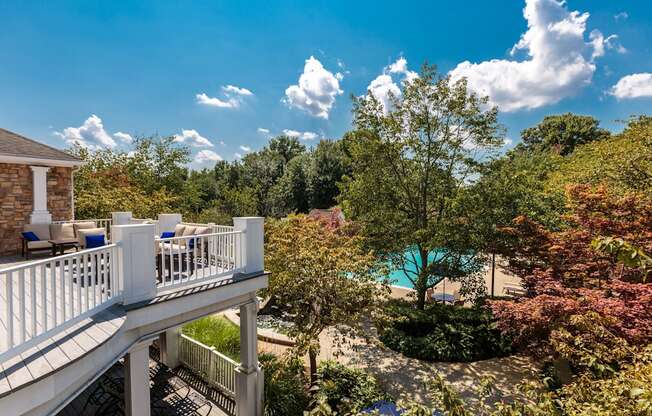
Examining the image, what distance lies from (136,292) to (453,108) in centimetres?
1047

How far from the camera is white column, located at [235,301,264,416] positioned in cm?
597

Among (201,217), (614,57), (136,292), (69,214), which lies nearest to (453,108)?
(614,57)

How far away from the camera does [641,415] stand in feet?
7.15

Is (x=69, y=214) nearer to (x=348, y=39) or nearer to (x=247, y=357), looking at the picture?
(x=247, y=357)

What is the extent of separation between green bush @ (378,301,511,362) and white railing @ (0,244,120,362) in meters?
6.82

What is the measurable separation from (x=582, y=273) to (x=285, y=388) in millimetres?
7415

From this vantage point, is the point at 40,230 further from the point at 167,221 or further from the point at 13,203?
the point at 167,221

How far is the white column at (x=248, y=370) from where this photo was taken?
19.6ft

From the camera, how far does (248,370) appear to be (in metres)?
6.09

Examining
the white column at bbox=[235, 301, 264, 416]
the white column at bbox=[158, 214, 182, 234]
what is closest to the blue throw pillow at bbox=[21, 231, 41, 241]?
the white column at bbox=[158, 214, 182, 234]

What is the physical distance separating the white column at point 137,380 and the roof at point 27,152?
7.01 m

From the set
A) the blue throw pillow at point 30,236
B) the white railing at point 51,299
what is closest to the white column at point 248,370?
the white railing at point 51,299

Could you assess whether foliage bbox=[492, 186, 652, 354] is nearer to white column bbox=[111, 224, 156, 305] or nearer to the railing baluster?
white column bbox=[111, 224, 156, 305]

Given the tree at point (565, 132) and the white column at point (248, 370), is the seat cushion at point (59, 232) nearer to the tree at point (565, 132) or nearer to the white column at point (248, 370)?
the white column at point (248, 370)
